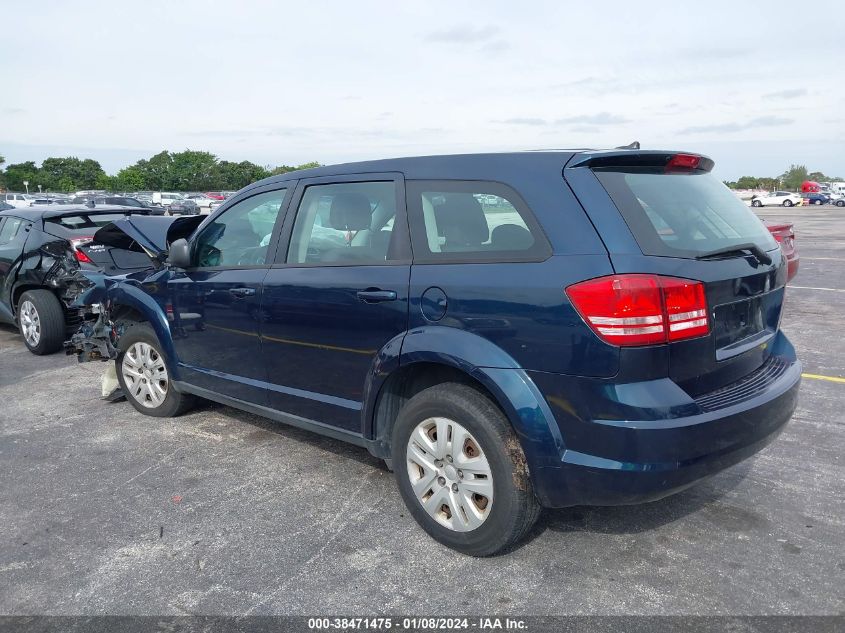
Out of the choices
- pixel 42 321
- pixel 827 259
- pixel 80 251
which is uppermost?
pixel 80 251

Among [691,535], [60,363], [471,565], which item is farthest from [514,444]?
[60,363]

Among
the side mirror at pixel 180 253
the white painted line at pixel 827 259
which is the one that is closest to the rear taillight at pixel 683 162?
the side mirror at pixel 180 253

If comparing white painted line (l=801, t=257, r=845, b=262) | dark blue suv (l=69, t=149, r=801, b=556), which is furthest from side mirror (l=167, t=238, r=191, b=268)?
white painted line (l=801, t=257, r=845, b=262)

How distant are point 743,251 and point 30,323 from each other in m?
6.96

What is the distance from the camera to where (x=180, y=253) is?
4.43m

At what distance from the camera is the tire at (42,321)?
7.16 meters

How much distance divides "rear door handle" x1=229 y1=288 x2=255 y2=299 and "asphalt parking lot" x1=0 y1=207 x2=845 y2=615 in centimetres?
104

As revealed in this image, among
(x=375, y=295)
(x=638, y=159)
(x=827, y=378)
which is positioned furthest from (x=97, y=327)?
(x=827, y=378)

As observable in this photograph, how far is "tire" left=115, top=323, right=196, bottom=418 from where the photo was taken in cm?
505

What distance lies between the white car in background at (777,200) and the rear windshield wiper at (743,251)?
62.6 metres

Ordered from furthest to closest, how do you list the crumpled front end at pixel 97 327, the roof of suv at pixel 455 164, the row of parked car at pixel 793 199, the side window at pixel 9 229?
the row of parked car at pixel 793 199 → the side window at pixel 9 229 → the crumpled front end at pixel 97 327 → the roof of suv at pixel 455 164

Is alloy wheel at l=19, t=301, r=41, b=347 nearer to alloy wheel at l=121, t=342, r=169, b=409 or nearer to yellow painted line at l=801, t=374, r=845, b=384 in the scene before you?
alloy wheel at l=121, t=342, r=169, b=409

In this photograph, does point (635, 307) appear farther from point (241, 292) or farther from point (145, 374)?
point (145, 374)

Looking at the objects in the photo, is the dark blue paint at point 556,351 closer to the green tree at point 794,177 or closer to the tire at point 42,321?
the tire at point 42,321
